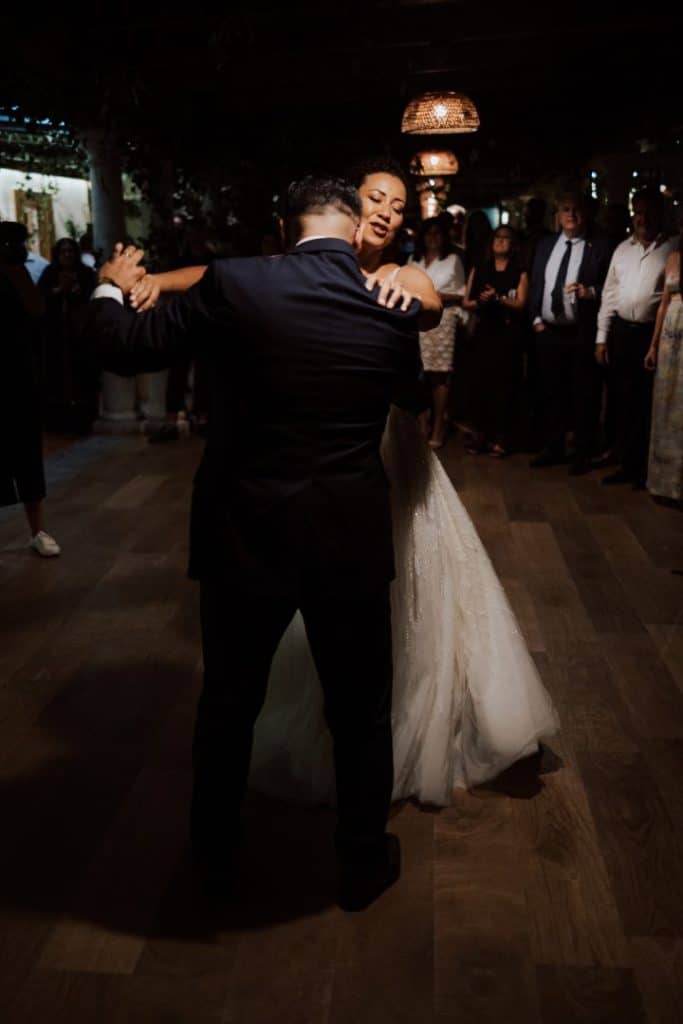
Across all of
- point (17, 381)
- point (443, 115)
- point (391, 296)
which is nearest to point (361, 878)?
point (391, 296)

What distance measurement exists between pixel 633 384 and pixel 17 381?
131 inches

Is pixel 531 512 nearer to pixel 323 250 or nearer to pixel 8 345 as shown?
pixel 8 345

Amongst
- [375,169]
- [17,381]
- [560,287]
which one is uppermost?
[375,169]

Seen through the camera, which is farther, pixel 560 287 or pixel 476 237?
pixel 476 237

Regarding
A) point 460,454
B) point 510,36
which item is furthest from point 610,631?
point 510,36

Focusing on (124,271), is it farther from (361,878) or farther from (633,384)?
(633,384)

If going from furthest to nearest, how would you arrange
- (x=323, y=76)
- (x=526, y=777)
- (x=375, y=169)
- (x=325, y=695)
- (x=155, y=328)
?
(x=323, y=76), (x=526, y=777), (x=375, y=169), (x=325, y=695), (x=155, y=328)

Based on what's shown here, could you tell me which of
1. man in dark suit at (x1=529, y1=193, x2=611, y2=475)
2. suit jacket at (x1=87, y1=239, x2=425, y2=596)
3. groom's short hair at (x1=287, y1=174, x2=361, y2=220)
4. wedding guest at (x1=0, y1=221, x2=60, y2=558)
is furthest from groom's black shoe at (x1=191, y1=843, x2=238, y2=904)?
man in dark suit at (x1=529, y1=193, x2=611, y2=475)

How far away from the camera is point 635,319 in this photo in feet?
19.0

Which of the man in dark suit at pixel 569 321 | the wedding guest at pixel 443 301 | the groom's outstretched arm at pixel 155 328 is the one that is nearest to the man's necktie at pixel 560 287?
the man in dark suit at pixel 569 321

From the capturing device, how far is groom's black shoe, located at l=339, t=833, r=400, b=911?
6.93 ft

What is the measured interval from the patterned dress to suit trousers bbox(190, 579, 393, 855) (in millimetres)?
3559

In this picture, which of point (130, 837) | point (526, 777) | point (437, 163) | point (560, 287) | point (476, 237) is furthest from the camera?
point (437, 163)

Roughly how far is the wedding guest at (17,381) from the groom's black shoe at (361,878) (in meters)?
2.66
